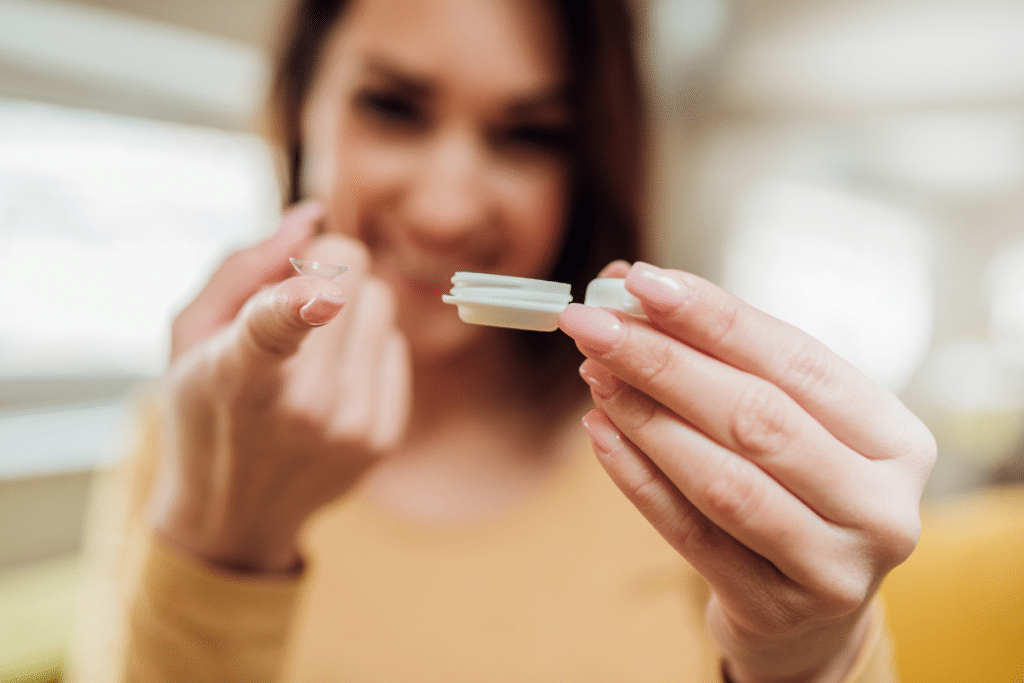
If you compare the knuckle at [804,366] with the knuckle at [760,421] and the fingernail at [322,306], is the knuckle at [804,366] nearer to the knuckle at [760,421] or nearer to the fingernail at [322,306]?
the knuckle at [760,421]

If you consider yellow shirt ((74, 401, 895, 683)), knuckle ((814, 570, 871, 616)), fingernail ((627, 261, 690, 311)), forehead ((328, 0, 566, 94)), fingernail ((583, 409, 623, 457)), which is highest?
forehead ((328, 0, 566, 94))

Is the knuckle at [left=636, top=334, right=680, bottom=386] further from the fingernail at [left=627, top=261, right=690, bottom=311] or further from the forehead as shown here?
the forehead

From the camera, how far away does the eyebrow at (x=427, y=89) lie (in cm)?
40

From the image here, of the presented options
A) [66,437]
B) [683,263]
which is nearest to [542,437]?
[683,263]

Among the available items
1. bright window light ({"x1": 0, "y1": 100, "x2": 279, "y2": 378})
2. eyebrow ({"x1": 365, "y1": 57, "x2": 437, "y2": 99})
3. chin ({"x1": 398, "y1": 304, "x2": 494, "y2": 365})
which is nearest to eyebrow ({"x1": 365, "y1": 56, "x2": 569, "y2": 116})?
eyebrow ({"x1": 365, "y1": 57, "x2": 437, "y2": 99})

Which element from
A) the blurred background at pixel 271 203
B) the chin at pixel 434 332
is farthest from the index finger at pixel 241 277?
the blurred background at pixel 271 203

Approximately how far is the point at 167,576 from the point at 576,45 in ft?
1.49

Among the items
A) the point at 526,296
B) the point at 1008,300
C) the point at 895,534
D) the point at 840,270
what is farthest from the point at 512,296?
the point at 840,270

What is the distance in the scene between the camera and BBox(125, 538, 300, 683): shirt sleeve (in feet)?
0.88

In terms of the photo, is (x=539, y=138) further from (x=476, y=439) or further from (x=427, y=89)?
(x=476, y=439)

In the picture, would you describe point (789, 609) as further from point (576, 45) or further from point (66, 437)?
point (66, 437)

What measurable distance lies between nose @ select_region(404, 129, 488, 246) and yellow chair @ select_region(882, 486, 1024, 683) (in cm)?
35

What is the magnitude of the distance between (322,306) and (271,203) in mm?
504

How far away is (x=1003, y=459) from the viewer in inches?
15.1
